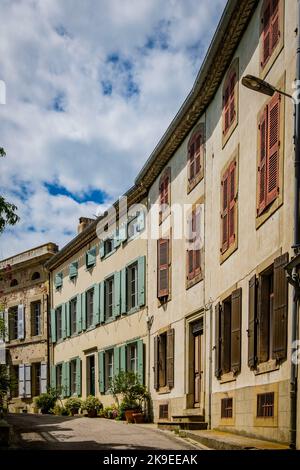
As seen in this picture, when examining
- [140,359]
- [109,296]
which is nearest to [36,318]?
[109,296]

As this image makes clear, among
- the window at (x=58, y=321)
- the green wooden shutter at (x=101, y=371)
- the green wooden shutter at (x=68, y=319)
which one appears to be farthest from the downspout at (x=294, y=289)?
the window at (x=58, y=321)

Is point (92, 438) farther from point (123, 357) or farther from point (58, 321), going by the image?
point (58, 321)

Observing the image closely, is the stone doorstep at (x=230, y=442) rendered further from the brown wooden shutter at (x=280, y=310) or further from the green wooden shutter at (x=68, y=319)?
the green wooden shutter at (x=68, y=319)

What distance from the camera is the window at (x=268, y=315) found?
956 centimetres

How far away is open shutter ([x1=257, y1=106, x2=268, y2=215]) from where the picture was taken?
35.6 feet

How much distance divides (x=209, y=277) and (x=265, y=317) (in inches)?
151

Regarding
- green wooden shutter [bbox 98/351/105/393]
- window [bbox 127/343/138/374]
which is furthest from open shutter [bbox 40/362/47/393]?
window [bbox 127/343/138/374]

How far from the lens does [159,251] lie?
18281 mm

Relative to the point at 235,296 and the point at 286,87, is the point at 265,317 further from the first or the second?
the point at 286,87

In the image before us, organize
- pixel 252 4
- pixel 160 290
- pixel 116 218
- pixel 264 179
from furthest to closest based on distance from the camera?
pixel 116 218 → pixel 160 290 → pixel 252 4 → pixel 264 179

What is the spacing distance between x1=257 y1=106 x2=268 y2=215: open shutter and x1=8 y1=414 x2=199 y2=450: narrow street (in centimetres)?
431

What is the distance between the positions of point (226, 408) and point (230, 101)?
6.10m

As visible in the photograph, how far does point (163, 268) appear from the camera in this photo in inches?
707
